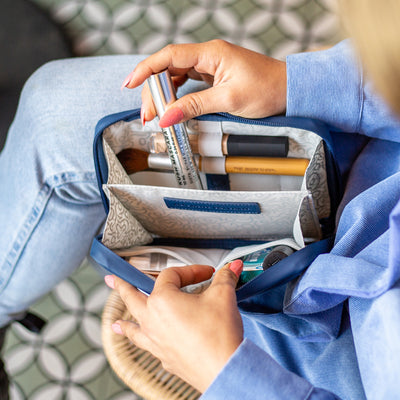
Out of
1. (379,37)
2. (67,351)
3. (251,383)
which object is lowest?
(67,351)

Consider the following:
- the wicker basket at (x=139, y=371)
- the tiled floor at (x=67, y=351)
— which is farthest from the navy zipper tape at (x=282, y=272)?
the tiled floor at (x=67, y=351)

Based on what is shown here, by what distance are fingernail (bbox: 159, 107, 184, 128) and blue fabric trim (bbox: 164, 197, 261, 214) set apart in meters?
0.09

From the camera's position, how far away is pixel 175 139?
0.48 m

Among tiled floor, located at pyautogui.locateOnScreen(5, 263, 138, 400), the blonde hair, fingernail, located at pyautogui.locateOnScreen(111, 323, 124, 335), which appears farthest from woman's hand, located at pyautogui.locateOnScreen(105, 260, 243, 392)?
tiled floor, located at pyautogui.locateOnScreen(5, 263, 138, 400)

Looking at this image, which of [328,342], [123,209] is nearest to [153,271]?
[123,209]

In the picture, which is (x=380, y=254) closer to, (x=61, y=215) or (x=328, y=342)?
(x=328, y=342)

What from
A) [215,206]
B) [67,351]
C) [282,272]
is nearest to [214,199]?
[215,206]

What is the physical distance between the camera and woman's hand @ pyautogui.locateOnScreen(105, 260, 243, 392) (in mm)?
363

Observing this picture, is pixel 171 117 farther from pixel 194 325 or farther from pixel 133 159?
pixel 194 325

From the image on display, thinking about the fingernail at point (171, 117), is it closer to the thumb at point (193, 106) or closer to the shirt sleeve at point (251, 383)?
the thumb at point (193, 106)

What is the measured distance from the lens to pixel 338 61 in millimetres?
473

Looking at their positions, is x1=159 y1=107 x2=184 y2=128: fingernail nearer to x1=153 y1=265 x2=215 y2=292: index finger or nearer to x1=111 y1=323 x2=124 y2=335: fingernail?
x1=153 y1=265 x2=215 y2=292: index finger

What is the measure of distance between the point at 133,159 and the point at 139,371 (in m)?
0.29

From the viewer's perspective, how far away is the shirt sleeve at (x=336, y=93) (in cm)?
46
